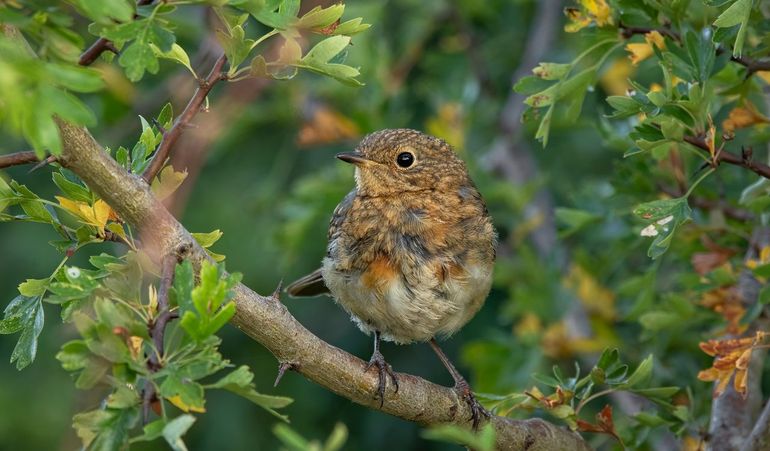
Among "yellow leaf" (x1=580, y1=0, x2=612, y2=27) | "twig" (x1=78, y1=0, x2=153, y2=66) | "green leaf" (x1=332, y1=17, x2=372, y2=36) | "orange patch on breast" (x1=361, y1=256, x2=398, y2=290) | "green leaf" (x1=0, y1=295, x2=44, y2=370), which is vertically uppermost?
"twig" (x1=78, y1=0, x2=153, y2=66)

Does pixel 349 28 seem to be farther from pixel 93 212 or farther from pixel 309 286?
pixel 309 286

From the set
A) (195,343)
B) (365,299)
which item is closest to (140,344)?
(195,343)

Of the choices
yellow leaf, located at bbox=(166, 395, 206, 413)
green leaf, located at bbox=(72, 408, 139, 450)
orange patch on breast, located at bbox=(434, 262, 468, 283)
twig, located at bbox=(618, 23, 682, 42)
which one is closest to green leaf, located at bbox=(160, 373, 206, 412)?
yellow leaf, located at bbox=(166, 395, 206, 413)

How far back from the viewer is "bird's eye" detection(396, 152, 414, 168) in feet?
14.4

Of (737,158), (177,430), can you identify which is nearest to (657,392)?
(737,158)

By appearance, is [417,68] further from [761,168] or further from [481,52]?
[761,168]

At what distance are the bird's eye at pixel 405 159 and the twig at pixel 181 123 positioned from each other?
5.97 ft

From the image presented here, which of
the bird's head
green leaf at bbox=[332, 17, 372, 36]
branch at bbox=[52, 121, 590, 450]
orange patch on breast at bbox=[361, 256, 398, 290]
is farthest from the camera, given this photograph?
the bird's head

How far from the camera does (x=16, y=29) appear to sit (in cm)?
226

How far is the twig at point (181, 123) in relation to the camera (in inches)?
99.1

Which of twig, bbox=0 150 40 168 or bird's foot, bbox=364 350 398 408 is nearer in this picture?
twig, bbox=0 150 40 168

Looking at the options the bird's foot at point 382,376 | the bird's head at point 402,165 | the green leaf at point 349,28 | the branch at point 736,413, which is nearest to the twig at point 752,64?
the branch at point 736,413

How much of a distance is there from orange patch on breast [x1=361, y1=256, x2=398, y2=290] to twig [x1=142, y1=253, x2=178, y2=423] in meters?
1.43

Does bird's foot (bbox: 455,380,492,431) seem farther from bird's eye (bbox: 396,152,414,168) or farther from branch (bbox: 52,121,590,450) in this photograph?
bird's eye (bbox: 396,152,414,168)
